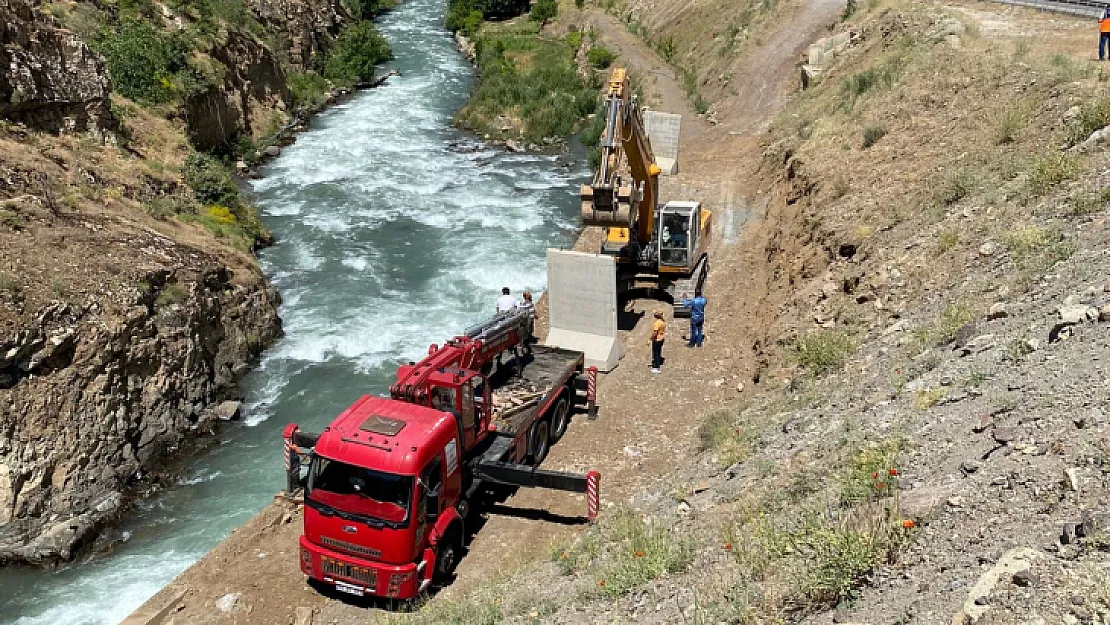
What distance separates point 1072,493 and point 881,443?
259 cm

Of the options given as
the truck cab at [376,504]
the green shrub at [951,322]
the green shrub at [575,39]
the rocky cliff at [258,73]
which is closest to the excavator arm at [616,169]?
the green shrub at [951,322]

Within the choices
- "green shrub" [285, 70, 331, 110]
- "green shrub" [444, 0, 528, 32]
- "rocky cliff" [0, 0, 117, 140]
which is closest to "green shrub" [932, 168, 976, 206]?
"rocky cliff" [0, 0, 117, 140]

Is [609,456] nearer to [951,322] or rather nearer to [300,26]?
[951,322]

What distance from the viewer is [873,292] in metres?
16.2

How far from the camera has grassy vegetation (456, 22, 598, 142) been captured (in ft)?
139

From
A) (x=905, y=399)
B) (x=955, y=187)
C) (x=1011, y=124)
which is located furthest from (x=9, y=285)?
(x=1011, y=124)

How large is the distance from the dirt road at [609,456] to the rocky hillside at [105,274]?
11.5ft

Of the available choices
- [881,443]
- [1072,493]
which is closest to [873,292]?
[881,443]

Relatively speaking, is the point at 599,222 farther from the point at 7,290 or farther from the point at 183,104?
the point at 183,104

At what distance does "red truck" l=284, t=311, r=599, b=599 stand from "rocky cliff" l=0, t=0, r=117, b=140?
15.9m

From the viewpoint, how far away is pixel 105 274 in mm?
18656

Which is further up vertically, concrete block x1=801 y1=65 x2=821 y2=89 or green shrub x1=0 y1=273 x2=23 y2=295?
concrete block x1=801 y1=65 x2=821 y2=89

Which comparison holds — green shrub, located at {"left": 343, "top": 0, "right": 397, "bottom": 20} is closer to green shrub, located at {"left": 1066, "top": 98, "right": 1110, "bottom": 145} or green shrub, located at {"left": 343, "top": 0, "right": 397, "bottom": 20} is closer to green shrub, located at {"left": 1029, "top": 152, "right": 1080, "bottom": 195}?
green shrub, located at {"left": 1066, "top": 98, "right": 1110, "bottom": 145}

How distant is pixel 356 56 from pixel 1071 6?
36.8 m
